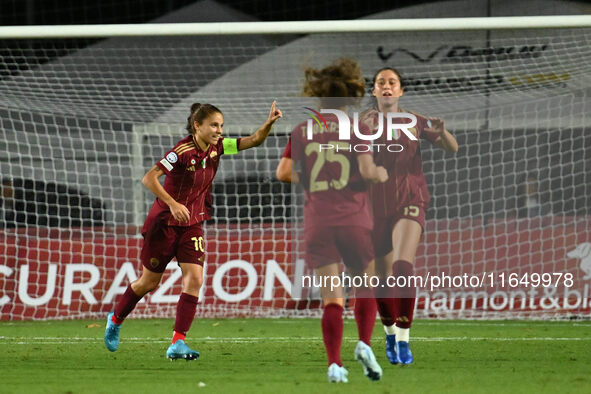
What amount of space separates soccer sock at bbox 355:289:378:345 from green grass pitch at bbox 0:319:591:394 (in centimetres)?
26

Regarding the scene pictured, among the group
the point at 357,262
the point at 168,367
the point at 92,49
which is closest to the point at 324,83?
the point at 357,262

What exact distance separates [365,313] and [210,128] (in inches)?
72.4

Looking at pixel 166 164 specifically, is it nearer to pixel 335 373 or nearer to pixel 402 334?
pixel 402 334

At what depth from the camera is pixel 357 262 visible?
515cm

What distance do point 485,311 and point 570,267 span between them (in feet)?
3.21

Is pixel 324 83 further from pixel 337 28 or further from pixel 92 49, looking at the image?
pixel 92 49

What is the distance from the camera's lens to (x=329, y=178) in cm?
511

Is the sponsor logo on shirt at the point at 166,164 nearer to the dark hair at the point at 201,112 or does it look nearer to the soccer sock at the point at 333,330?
the dark hair at the point at 201,112

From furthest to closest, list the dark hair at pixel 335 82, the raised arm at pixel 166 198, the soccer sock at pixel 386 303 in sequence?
the raised arm at pixel 166 198
the soccer sock at pixel 386 303
the dark hair at pixel 335 82

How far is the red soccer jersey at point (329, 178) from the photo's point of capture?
508 cm

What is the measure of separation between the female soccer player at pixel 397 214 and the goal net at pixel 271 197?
4030mm

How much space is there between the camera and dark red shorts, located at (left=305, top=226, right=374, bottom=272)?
16.6 feet

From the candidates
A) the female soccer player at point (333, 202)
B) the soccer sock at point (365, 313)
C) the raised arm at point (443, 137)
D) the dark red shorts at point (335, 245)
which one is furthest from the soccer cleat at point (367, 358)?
the raised arm at point (443, 137)

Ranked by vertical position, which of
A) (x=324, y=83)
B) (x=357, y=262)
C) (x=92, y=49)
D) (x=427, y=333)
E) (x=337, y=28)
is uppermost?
(x=92, y=49)
